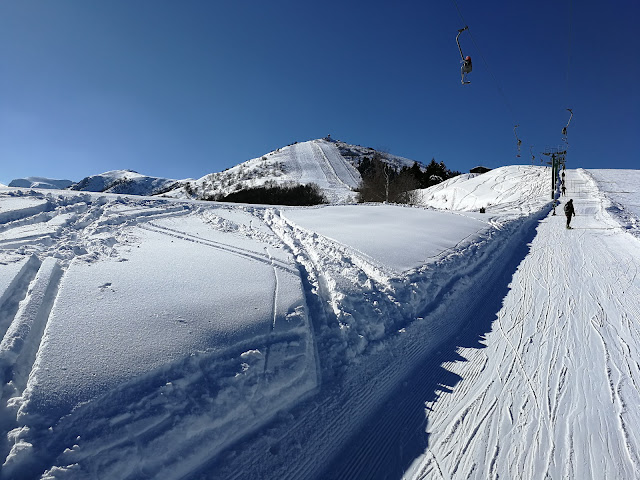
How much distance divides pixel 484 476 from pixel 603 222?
19.9 metres

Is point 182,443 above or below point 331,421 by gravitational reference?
above

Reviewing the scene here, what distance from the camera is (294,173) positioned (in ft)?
286

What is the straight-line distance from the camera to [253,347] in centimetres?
398

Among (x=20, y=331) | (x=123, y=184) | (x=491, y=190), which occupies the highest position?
(x=123, y=184)

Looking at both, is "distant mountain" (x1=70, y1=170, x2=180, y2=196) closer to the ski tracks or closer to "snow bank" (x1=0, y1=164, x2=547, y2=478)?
"snow bank" (x1=0, y1=164, x2=547, y2=478)

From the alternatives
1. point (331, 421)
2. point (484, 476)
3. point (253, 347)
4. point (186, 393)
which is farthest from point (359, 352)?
point (186, 393)

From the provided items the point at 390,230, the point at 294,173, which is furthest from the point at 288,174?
the point at 390,230

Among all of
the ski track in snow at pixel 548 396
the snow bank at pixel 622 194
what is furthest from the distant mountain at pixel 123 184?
the ski track in snow at pixel 548 396

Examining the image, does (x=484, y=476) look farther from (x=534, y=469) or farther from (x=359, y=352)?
(x=359, y=352)

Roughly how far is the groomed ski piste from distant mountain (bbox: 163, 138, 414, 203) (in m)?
51.8

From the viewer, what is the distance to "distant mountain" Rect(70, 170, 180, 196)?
447 feet

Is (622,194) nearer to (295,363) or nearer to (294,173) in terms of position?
(295,363)

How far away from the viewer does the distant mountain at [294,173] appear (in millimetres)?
74188

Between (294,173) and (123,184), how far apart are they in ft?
315
